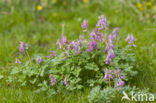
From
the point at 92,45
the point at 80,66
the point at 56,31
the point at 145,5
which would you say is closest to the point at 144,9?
the point at 145,5

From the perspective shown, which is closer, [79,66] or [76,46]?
[76,46]

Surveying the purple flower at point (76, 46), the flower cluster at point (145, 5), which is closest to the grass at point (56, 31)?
the flower cluster at point (145, 5)

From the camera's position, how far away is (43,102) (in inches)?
118

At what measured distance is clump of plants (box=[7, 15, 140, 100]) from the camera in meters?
3.19

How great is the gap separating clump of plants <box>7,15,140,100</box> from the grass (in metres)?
0.17

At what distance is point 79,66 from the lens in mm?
3326

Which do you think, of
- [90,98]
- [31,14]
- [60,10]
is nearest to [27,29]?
[31,14]

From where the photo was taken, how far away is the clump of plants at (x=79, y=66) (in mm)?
3187

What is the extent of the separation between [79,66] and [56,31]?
2817mm

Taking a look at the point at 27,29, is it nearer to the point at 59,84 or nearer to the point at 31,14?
the point at 31,14

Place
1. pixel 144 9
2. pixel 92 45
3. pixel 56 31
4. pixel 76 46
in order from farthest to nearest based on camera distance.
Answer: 1. pixel 144 9
2. pixel 56 31
3. pixel 92 45
4. pixel 76 46

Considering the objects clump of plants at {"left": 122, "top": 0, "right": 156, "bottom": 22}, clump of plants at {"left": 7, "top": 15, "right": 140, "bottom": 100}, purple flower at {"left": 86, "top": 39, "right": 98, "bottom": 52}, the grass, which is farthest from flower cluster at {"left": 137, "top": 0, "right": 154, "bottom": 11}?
purple flower at {"left": 86, "top": 39, "right": 98, "bottom": 52}

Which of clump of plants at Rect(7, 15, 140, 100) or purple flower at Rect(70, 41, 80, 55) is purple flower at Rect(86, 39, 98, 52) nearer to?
clump of plants at Rect(7, 15, 140, 100)

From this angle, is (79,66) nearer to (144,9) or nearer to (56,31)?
(56,31)
